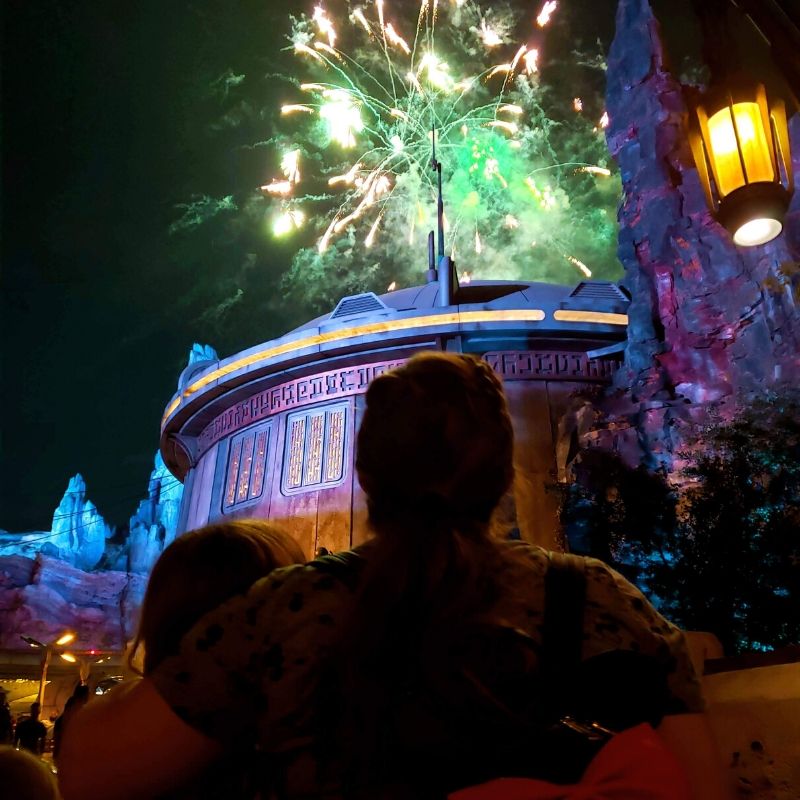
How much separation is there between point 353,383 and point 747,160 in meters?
10.8

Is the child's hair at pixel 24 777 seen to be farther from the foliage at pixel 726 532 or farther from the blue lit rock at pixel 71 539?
the blue lit rock at pixel 71 539

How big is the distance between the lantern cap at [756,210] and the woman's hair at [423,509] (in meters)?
3.42

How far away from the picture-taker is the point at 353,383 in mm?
14500

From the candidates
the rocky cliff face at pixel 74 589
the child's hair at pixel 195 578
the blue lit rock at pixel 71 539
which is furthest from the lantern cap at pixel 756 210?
the blue lit rock at pixel 71 539

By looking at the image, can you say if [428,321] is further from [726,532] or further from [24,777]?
[24,777]

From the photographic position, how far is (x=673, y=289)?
14.2 meters

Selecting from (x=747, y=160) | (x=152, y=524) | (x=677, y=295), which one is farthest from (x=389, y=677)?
(x=152, y=524)

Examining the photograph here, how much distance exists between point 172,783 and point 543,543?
38.7 feet

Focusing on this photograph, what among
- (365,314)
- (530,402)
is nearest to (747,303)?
(530,402)

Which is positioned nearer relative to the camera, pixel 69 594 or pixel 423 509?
pixel 423 509

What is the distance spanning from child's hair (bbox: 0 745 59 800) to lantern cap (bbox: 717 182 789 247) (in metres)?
4.60

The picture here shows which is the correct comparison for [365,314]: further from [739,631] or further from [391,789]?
[391,789]

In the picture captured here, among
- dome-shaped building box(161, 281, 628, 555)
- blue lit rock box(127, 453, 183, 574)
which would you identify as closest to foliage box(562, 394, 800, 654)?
dome-shaped building box(161, 281, 628, 555)

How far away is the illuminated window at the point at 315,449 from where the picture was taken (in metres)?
13.9
